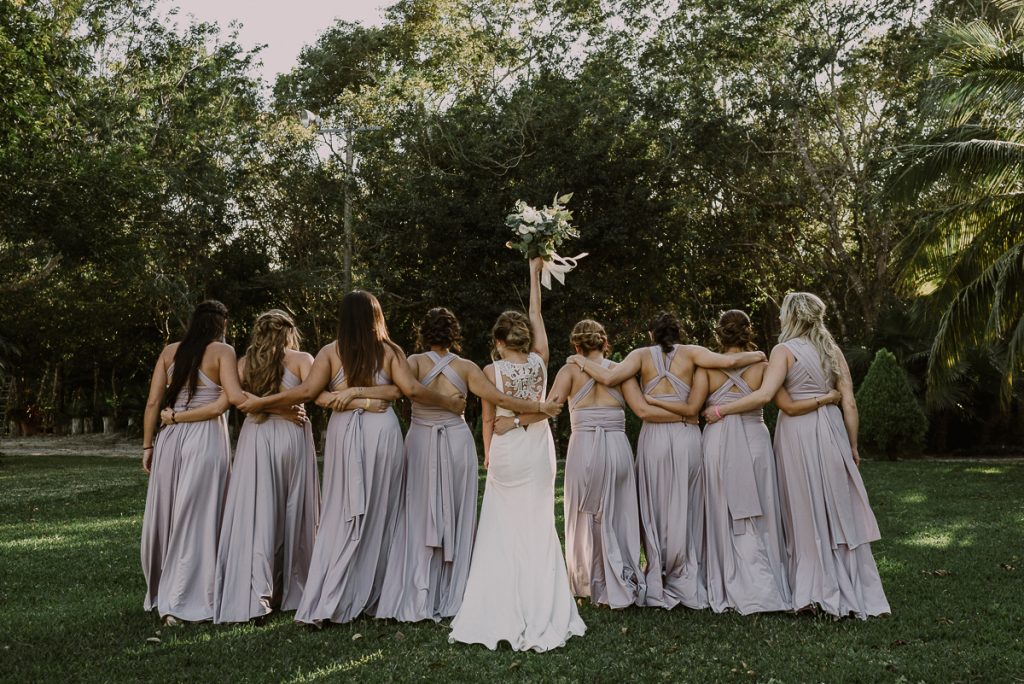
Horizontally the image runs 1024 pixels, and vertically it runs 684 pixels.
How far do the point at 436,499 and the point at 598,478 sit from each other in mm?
1269

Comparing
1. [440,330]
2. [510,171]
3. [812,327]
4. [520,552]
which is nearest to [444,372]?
[440,330]

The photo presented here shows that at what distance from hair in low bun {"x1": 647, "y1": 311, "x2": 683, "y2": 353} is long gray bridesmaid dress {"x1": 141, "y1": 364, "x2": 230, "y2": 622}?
132 inches

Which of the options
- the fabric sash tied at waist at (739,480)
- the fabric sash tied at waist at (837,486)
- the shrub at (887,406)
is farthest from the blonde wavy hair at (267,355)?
the shrub at (887,406)

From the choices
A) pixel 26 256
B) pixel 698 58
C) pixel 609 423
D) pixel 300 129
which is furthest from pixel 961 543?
pixel 300 129

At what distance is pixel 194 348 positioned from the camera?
22.3ft

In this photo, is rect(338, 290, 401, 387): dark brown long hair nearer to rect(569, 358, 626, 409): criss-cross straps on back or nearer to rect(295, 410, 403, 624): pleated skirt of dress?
rect(295, 410, 403, 624): pleated skirt of dress

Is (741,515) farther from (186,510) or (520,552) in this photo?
(186,510)

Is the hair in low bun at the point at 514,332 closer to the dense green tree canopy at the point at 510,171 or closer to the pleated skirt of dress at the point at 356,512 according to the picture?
the pleated skirt of dress at the point at 356,512

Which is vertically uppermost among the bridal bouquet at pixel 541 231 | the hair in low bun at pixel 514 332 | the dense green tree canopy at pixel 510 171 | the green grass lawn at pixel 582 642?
the dense green tree canopy at pixel 510 171

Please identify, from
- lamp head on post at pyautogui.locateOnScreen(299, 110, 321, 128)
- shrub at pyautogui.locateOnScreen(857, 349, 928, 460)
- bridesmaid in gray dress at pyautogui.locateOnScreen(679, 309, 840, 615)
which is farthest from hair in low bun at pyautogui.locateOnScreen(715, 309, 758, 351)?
lamp head on post at pyautogui.locateOnScreen(299, 110, 321, 128)

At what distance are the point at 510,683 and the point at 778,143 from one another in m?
23.5

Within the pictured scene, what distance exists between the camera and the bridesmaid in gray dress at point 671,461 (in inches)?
274

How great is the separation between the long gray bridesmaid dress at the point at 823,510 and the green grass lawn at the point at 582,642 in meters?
0.24

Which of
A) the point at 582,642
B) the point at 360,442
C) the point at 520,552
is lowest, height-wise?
the point at 582,642
